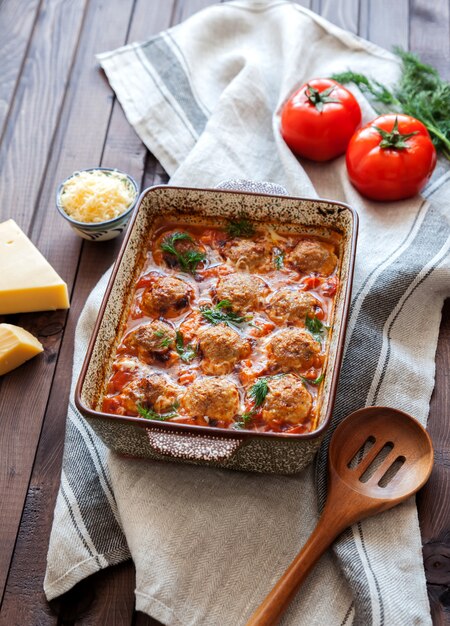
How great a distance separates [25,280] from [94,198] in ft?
1.75

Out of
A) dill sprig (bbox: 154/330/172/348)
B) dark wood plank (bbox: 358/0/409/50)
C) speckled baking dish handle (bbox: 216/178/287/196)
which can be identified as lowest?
dill sprig (bbox: 154/330/172/348)

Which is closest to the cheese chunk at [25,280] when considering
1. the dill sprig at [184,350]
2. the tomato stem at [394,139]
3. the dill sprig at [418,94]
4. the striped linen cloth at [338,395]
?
the striped linen cloth at [338,395]

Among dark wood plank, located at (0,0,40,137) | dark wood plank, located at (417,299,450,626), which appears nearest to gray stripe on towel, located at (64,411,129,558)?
dark wood plank, located at (417,299,450,626)

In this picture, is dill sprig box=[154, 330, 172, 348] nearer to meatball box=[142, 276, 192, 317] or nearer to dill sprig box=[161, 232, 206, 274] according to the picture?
meatball box=[142, 276, 192, 317]

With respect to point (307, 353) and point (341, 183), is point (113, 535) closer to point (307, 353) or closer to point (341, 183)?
point (307, 353)

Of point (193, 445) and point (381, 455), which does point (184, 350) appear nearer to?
point (193, 445)

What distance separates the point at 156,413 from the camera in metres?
2.79

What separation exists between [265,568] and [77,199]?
1985 millimetres

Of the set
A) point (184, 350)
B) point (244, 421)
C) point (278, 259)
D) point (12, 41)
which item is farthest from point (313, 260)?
point (12, 41)

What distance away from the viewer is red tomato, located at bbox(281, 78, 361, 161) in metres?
3.90

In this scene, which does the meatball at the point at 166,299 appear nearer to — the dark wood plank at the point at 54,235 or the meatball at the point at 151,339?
the meatball at the point at 151,339

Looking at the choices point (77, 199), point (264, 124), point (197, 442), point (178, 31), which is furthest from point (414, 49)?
point (197, 442)

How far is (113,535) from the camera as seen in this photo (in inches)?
114

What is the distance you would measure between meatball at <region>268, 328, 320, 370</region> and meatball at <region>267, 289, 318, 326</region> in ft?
0.39
